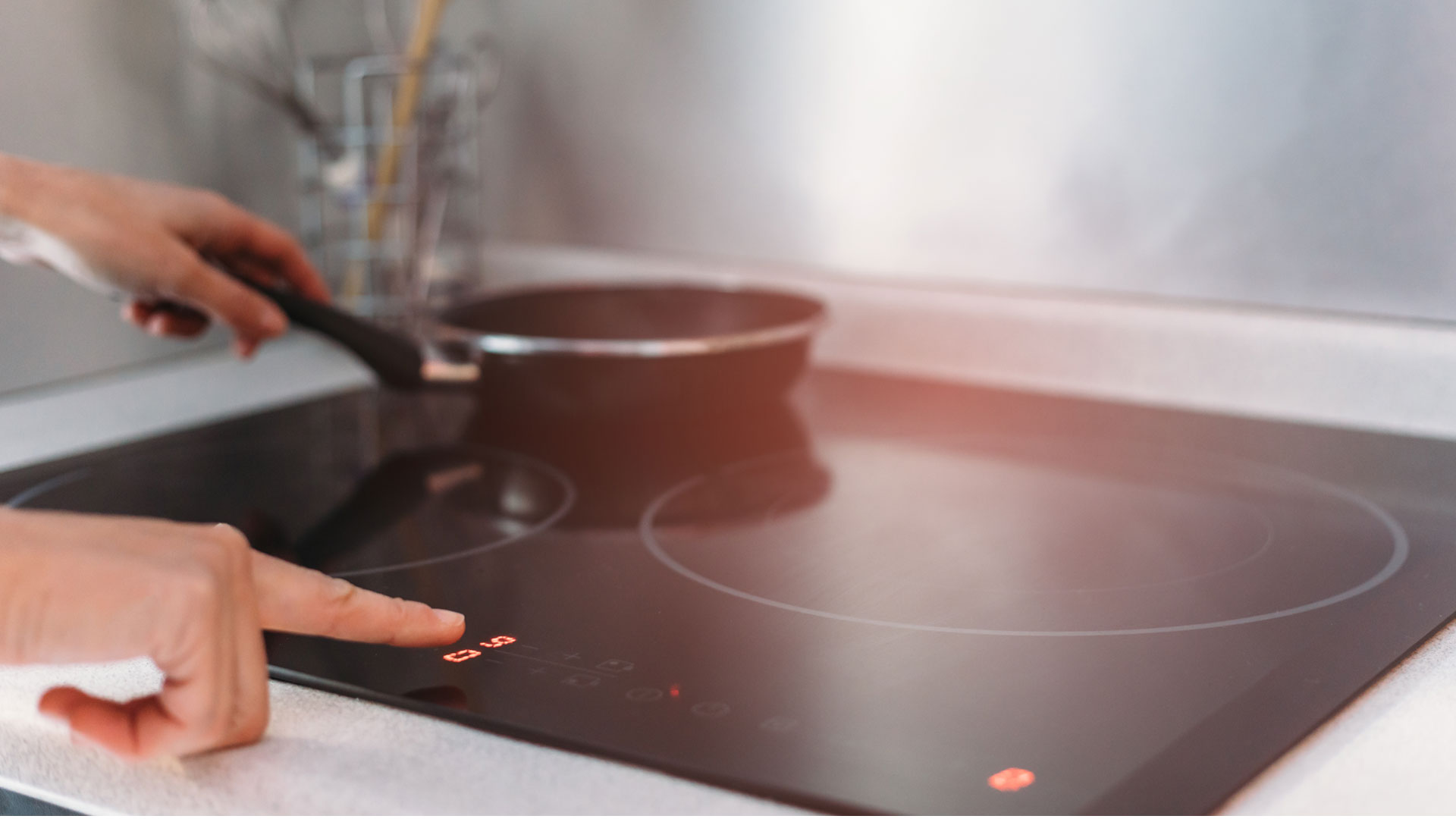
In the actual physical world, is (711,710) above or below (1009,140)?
below

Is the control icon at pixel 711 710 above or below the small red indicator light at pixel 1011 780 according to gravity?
below

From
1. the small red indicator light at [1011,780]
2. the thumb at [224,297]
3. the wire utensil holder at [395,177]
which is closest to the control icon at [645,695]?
the small red indicator light at [1011,780]

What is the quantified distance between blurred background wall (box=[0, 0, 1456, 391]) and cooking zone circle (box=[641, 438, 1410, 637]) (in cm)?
20

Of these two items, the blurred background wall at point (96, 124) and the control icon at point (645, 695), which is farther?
the blurred background wall at point (96, 124)

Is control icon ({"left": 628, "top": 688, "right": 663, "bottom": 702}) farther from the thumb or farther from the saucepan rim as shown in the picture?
the thumb

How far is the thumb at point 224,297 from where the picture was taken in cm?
79

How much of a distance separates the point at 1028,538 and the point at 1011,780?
0.27 metres

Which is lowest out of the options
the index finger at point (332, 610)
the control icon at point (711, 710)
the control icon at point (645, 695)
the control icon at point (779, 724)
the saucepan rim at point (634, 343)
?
the control icon at point (645, 695)

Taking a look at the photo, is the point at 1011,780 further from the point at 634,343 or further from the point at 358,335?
the point at 358,335

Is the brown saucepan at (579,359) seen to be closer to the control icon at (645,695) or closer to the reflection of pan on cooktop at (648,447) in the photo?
the reflection of pan on cooktop at (648,447)

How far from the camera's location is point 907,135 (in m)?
1.01

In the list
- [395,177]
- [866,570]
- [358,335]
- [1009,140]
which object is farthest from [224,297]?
[1009,140]

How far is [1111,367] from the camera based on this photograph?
94 cm

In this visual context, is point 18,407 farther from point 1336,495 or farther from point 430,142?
point 1336,495
